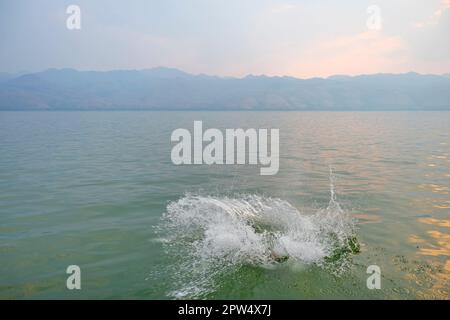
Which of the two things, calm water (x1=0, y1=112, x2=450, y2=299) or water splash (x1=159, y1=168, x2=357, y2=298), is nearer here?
calm water (x1=0, y1=112, x2=450, y2=299)

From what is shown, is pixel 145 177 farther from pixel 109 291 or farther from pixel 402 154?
pixel 402 154

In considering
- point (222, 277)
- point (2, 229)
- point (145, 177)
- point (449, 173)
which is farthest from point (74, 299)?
point (449, 173)

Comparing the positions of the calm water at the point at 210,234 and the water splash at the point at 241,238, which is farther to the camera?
the water splash at the point at 241,238

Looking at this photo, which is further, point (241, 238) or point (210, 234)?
point (210, 234)

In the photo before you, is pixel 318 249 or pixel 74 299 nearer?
pixel 74 299

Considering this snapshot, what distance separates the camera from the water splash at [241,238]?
10.5 m

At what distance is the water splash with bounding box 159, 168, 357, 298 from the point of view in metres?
10.5

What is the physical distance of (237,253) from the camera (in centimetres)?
1130

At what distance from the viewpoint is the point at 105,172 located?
25938 mm

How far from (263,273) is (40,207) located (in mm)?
11270

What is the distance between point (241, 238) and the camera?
11898 millimetres

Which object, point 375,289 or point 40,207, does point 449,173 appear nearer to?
point 375,289
